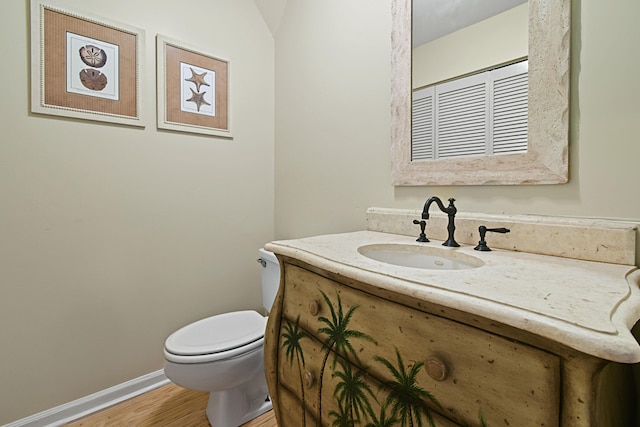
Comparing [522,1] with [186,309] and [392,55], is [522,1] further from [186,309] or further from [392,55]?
[186,309]

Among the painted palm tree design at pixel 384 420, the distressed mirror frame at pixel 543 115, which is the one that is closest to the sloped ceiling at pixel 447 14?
the distressed mirror frame at pixel 543 115

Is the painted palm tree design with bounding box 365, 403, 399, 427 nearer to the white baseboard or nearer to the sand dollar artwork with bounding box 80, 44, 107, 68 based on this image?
the white baseboard

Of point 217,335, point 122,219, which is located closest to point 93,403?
point 217,335

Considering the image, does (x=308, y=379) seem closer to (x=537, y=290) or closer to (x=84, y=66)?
(x=537, y=290)

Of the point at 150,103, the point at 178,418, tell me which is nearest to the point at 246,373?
the point at 178,418

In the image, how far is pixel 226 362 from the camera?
1246 millimetres

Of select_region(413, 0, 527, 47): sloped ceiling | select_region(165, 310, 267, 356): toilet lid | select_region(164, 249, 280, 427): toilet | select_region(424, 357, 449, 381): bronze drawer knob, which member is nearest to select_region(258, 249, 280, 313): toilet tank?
select_region(164, 249, 280, 427): toilet

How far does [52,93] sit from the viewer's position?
1.33 metres

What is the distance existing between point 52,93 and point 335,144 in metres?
1.36

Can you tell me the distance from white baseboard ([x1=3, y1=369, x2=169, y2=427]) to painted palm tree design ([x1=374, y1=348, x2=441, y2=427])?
1.56m

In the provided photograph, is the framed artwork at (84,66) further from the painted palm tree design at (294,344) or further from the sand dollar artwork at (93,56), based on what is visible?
the painted palm tree design at (294,344)

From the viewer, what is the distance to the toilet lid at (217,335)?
1255 mm

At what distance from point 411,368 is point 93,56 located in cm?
190

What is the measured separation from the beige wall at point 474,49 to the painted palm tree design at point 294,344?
1086mm
